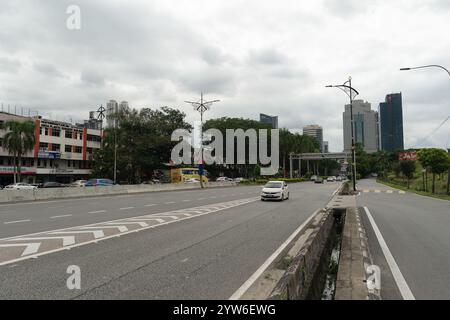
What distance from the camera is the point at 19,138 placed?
50.2 meters

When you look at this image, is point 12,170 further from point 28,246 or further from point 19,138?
point 28,246

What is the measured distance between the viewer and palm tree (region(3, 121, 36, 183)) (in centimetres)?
4991

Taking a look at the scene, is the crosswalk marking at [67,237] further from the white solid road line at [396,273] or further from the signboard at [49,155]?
the signboard at [49,155]

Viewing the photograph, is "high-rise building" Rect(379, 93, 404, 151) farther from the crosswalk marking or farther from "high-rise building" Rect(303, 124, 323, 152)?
"high-rise building" Rect(303, 124, 323, 152)

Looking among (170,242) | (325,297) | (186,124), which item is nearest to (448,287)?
(325,297)

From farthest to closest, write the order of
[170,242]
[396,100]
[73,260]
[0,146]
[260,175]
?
1. [260,175]
2. [396,100]
3. [0,146]
4. [170,242]
5. [73,260]

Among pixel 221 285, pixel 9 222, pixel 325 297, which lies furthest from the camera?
pixel 9 222

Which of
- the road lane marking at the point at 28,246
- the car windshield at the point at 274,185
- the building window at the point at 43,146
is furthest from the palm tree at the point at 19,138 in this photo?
the road lane marking at the point at 28,246

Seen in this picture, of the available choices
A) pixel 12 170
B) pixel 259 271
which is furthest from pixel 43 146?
pixel 259 271

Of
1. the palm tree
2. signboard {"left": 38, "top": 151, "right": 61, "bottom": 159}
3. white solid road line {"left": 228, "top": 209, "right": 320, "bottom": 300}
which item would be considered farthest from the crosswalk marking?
signboard {"left": 38, "top": 151, "right": 61, "bottom": 159}

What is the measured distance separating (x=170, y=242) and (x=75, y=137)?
63.7 m

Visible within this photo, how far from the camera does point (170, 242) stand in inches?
352

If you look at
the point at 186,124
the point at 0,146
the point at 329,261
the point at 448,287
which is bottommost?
the point at 329,261
